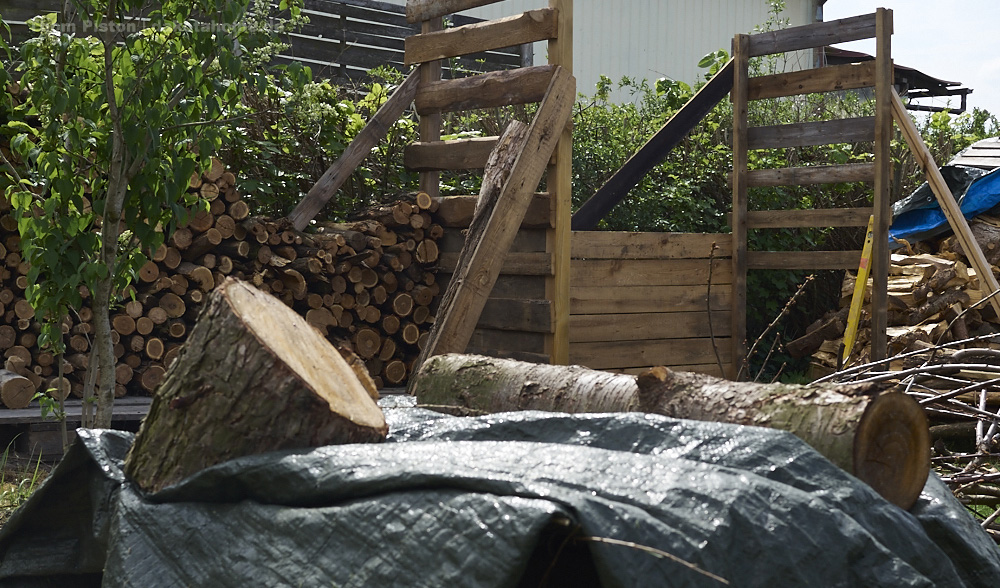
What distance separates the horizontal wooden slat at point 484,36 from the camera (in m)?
5.02

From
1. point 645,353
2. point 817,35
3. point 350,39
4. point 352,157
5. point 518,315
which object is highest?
point 350,39

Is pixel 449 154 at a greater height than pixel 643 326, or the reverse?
pixel 449 154

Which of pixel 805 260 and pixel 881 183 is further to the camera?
pixel 805 260

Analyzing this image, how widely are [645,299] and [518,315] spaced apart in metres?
0.94

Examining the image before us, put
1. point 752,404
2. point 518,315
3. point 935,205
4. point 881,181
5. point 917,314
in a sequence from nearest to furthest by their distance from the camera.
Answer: point 752,404 → point 518,315 → point 881,181 → point 917,314 → point 935,205

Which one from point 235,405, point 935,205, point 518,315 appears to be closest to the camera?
point 235,405

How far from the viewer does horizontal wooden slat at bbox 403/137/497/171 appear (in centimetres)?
546

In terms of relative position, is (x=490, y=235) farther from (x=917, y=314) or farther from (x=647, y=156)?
(x=917, y=314)

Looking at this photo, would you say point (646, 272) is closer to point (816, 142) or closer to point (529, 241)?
point (529, 241)

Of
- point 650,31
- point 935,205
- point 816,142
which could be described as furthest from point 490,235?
point 650,31

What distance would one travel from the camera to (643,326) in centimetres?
570

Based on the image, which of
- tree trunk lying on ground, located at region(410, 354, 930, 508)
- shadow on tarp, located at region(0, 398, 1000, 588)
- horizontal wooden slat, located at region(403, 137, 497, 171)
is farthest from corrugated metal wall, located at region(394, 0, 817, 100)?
shadow on tarp, located at region(0, 398, 1000, 588)

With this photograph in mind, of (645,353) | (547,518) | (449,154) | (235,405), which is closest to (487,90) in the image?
(449,154)

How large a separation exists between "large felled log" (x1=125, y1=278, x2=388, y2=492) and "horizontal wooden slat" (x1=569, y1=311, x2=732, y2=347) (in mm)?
3291
